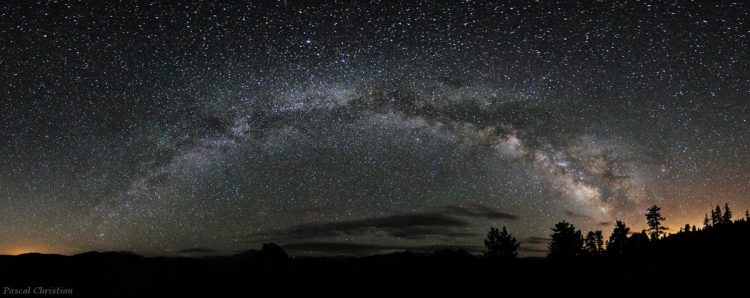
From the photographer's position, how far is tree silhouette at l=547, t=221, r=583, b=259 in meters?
64.0

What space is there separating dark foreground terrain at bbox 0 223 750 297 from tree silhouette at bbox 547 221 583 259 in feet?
79.1

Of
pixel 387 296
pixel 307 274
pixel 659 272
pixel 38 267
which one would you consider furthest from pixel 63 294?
pixel 659 272

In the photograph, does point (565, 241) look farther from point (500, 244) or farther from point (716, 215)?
point (716, 215)

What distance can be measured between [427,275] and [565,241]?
1415 inches

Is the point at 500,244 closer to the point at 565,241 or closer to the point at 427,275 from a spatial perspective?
the point at 565,241

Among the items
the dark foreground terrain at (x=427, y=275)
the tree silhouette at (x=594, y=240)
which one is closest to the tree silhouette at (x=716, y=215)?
the tree silhouette at (x=594, y=240)

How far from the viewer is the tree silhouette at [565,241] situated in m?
64.0

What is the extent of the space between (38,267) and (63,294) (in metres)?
12.4

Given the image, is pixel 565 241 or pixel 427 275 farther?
pixel 565 241

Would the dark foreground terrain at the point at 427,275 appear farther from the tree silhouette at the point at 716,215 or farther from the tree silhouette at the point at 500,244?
the tree silhouette at the point at 716,215

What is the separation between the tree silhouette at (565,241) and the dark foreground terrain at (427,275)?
2410cm

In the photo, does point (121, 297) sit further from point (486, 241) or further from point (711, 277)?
point (486, 241)

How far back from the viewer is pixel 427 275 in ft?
125

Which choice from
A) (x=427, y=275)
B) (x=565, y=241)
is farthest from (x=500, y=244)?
(x=427, y=275)
